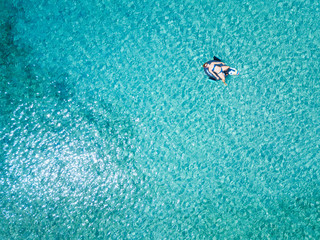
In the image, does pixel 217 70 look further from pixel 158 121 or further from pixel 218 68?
pixel 158 121

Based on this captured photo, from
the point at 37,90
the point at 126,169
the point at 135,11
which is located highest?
the point at 135,11

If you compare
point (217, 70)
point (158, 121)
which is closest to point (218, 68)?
point (217, 70)

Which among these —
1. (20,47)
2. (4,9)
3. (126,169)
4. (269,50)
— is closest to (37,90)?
(20,47)

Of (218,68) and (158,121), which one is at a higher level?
(218,68)

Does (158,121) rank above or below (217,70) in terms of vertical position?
below

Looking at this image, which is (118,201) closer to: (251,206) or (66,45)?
(251,206)
